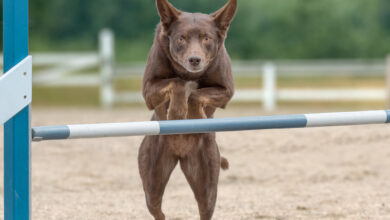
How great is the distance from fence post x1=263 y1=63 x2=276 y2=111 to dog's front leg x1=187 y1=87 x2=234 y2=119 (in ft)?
33.2

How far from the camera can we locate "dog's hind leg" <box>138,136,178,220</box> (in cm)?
371

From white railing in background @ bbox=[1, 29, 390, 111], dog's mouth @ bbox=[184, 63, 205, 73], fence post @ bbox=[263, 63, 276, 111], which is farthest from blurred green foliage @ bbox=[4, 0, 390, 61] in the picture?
dog's mouth @ bbox=[184, 63, 205, 73]

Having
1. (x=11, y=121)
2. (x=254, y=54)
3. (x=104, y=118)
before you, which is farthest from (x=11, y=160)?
(x=254, y=54)

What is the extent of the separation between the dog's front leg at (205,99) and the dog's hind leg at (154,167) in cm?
30

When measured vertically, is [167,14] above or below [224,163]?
above

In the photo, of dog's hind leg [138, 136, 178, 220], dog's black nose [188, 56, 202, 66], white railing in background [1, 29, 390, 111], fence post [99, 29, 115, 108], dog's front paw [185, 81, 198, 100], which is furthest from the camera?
fence post [99, 29, 115, 108]

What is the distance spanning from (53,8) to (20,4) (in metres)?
21.6

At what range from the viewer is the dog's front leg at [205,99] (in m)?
3.47

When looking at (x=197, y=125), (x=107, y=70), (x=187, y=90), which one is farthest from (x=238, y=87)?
(x=197, y=125)

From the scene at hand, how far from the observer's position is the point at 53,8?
23.6 m

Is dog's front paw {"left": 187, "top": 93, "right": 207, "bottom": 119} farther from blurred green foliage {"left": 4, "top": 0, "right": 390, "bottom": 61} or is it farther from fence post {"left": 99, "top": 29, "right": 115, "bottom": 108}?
blurred green foliage {"left": 4, "top": 0, "right": 390, "bottom": 61}

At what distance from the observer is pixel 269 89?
1378cm

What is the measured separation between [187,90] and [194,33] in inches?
12.6

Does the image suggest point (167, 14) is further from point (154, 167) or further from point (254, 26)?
point (254, 26)
